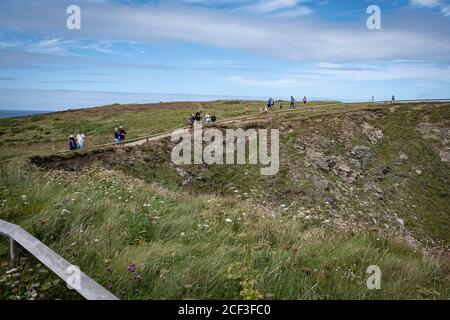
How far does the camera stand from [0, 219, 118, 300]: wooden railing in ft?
12.7

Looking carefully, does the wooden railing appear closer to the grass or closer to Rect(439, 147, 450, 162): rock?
the grass

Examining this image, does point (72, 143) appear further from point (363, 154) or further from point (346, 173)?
point (363, 154)

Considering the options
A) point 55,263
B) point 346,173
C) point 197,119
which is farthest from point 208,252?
point 197,119

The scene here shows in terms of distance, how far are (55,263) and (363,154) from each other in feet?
122

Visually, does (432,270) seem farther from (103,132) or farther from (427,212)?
(103,132)

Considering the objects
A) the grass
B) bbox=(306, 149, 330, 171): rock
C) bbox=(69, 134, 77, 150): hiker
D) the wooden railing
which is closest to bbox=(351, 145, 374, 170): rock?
bbox=(306, 149, 330, 171): rock

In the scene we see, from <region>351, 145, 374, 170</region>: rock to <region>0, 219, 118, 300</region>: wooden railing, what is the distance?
115ft

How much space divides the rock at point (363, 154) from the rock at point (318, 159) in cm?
438

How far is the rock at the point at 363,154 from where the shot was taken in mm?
36844

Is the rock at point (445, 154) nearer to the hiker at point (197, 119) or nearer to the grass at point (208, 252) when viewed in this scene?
the hiker at point (197, 119)

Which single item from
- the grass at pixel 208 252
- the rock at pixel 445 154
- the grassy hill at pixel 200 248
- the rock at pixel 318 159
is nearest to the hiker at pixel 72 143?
the grassy hill at pixel 200 248

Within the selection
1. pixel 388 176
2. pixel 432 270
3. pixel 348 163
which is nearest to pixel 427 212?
pixel 388 176

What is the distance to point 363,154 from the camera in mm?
37719

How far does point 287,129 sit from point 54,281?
3480 cm
